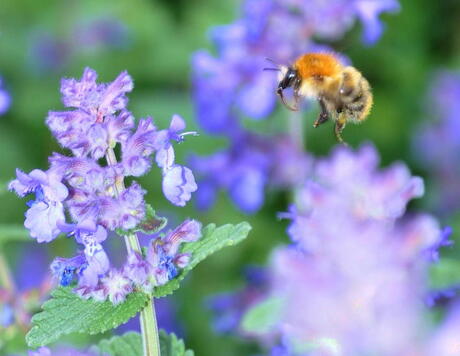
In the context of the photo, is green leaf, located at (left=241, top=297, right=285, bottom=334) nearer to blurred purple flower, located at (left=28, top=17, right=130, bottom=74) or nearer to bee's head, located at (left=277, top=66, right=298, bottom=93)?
bee's head, located at (left=277, top=66, right=298, bottom=93)

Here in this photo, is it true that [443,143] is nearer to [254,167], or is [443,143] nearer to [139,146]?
[254,167]

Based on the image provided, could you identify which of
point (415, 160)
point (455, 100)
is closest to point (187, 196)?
point (415, 160)

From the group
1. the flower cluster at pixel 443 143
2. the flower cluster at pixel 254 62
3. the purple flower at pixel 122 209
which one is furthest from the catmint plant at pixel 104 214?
the flower cluster at pixel 443 143

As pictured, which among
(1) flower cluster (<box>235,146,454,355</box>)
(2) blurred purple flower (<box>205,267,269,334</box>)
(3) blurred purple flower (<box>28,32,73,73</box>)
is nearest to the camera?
(1) flower cluster (<box>235,146,454,355</box>)

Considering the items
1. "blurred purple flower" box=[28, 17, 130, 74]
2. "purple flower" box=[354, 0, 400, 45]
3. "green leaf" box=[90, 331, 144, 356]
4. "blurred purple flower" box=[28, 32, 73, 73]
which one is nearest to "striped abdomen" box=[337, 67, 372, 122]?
"purple flower" box=[354, 0, 400, 45]

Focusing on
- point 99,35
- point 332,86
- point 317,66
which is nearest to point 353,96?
point 332,86
